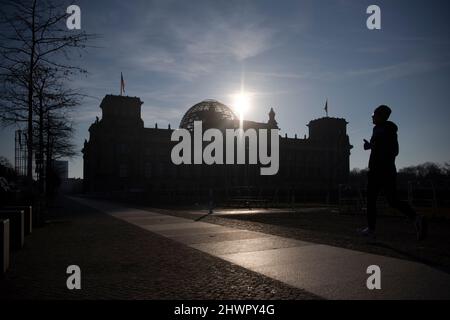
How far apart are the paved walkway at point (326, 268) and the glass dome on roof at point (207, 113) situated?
78189mm

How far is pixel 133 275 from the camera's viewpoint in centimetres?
537

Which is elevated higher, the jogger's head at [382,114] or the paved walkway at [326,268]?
the jogger's head at [382,114]

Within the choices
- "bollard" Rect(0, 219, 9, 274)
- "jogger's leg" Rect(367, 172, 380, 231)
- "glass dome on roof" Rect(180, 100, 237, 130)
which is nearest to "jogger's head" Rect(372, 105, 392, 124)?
"jogger's leg" Rect(367, 172, 380, 231)

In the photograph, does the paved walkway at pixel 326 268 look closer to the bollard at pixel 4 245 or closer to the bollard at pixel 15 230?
the bollard at pixel 4 245

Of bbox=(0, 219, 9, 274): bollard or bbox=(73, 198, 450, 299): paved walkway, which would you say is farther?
bbox=(0, 219, 9, 274): bollard

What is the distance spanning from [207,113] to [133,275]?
8189 cm

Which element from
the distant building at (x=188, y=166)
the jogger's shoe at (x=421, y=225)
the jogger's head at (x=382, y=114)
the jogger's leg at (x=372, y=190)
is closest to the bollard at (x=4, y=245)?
the jogger's leg at (x=372, y=190)

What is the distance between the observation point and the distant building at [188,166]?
265 feet

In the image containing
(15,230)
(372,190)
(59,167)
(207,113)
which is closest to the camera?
(372,190)

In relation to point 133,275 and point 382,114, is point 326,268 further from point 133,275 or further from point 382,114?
point 382,114

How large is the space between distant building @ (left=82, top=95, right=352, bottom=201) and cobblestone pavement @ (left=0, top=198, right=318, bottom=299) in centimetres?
6427

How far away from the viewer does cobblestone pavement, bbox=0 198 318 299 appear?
173 inches

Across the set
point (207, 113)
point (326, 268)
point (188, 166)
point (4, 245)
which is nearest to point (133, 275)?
point (4, 245)

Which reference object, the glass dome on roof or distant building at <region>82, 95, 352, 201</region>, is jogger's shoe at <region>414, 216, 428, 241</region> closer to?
distant building at <region>82, 95, 352, 201</region>
